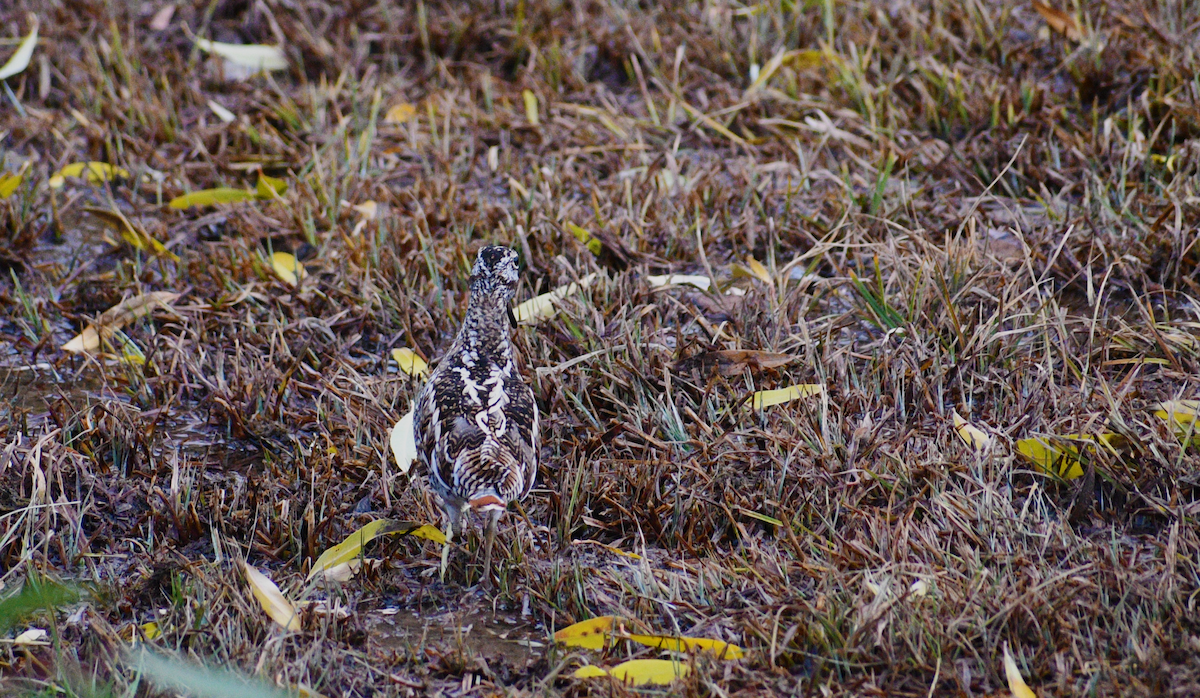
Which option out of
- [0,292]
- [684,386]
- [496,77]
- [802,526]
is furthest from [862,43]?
[0,292]

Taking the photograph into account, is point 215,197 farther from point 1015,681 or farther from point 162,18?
point 1015,681

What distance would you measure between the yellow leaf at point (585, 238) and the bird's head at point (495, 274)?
1028 millimetres

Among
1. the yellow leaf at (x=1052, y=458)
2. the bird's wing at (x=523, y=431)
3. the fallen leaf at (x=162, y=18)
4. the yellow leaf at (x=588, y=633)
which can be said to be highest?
the bird's wing at (x=523, y=431)

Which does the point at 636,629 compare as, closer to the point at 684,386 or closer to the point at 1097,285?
the point at 684,386

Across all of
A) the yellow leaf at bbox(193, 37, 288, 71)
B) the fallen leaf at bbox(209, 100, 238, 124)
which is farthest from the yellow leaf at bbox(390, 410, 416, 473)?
the yellow leaf at bbox(193, 37, 288, 71)

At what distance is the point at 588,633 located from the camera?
3111 millimetres

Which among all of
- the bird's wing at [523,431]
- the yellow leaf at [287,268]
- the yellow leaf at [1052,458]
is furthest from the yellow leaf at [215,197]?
the yellow leaf at [1052,458]

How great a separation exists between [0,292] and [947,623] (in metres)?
4.18

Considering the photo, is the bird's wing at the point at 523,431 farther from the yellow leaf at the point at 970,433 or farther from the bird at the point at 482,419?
the yellow leaf at the point at 970,433

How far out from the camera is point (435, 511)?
3717 mm

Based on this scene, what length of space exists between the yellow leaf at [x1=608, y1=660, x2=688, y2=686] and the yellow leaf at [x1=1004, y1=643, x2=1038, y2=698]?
79cm

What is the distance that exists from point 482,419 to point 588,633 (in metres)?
0.77

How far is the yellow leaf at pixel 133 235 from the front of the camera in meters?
5.14

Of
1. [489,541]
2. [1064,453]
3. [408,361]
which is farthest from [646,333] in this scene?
[1064,453]
